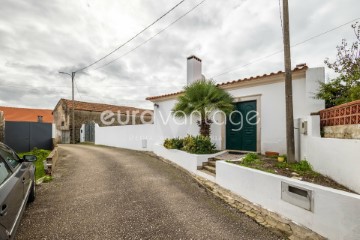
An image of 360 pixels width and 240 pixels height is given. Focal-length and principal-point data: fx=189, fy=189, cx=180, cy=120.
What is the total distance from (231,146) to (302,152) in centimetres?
299

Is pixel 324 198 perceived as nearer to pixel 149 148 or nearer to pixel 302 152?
pixel 302 152

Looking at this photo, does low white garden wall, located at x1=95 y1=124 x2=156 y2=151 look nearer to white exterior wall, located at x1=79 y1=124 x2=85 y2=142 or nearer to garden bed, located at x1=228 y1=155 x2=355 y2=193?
white exterior wall, located at x1=79 y1=124 x2=85 y2=142

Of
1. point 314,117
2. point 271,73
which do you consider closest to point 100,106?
point 271,73

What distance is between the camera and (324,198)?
2.86 meters

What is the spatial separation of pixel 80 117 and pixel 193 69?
63.2 feet

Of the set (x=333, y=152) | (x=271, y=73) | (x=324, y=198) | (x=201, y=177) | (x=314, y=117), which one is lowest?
(x=201, y=177)

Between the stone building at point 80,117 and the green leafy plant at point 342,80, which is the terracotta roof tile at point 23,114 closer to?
the stone building at point 80,117

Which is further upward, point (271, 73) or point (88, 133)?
point (271, 73)

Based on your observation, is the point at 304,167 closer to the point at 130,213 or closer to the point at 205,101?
the point at 205,101

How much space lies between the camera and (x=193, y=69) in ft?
31.7

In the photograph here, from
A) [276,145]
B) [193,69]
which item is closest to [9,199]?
[276,145]

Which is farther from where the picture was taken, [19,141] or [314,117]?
[19,141]

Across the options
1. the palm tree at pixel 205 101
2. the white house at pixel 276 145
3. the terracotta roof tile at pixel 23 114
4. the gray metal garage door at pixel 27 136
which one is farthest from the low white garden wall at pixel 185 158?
the terracotta roof tile at pixel 23 114

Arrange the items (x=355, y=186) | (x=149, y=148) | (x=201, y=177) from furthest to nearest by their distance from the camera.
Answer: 1. (x=149, y=148)
2. (x=201, y=177)
3. (x=355, y=186)
